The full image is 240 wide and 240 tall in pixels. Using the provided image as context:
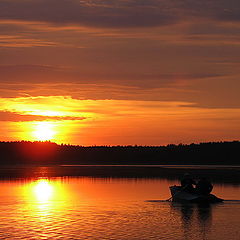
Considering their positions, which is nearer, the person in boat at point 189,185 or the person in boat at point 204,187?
the person in boat at point 204,187

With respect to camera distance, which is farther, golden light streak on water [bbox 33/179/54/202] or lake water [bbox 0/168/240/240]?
golden light streak on water [bbox 33/179/54/202]

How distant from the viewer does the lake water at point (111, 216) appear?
31.9 m

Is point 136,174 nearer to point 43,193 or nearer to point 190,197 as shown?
point 43,193

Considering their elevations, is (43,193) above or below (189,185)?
below

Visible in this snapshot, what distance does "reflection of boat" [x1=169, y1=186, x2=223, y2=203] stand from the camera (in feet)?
155

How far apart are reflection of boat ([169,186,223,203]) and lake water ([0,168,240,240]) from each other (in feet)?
2.59

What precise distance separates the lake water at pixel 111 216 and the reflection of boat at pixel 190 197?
2.59 feet

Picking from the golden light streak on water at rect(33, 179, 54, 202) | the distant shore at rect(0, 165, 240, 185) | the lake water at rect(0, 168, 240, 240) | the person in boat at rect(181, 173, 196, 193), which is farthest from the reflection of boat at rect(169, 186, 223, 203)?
the distant shore at rect(0, 165, 240, 185)

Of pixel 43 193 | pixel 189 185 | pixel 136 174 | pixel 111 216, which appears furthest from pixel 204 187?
pixel 136 174

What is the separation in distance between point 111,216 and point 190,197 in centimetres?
1105

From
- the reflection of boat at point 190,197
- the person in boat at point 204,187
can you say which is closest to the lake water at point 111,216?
Answer: the reflection of boat at point 190,197

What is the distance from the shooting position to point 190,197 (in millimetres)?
48781

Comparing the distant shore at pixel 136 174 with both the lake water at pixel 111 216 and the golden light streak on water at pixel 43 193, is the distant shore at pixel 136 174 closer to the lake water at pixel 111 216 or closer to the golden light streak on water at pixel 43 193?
the golden light streak on water at pixel 43 193

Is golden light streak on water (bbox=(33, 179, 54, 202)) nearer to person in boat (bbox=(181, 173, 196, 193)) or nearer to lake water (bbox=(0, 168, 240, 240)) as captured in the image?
lake water (bbox=(0, 168, 240, 240))
